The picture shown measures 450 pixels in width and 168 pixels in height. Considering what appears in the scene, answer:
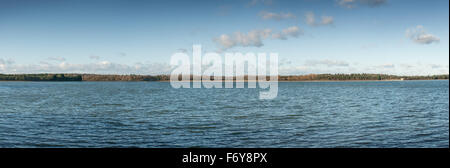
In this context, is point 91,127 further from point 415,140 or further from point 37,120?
point 415,140

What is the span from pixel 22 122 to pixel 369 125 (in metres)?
25.6

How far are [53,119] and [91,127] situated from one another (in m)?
6.43

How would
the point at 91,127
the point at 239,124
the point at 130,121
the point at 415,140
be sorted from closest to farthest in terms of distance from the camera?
the point at 415,140, the point at 91,127, the point at 239,124, the point at 130,121

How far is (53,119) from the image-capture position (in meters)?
26.5

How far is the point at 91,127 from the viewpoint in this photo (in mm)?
22250
